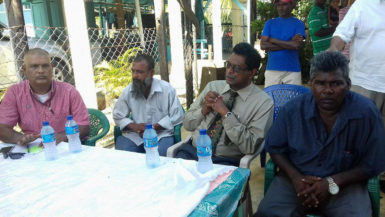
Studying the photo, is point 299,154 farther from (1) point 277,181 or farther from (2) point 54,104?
(2) point 54,104

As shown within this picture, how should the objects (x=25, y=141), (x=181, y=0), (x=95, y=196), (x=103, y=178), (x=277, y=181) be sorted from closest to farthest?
(x=95, y=196)
(x=103, y=178)
(x=277, y=181)
(x=25, y=141)
(x=181, y=0)

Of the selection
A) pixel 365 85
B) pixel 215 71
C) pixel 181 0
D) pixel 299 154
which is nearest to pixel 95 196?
pixel 299 154

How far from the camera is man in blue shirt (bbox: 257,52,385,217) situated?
1.75 m

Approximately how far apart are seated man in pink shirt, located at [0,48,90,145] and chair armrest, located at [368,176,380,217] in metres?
2.14

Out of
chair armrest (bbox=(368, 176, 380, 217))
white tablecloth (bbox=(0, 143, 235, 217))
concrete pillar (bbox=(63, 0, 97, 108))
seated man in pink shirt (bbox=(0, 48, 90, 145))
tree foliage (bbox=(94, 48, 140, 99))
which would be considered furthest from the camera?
tree foliage (bbox=(94, 48, 140, 99))

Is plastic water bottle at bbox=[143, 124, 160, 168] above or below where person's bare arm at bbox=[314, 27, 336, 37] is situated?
below

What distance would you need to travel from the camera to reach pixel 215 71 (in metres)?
6.14

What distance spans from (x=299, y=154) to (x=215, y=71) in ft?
14.2

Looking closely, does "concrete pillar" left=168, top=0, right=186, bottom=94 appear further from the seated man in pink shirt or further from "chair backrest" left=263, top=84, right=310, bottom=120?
the seated man in pink shirt

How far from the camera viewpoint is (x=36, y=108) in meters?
2.57

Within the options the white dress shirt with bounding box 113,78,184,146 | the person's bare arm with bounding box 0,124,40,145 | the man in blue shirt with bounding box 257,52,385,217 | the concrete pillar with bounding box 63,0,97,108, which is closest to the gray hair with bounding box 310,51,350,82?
the man in blue shirt with bounding box 257,52,385,217

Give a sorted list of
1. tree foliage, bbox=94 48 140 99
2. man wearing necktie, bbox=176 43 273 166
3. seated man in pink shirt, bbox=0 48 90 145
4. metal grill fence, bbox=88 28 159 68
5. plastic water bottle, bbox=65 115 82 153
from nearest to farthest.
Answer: plastic water bottle, bbox=65 115 82 153, man wearing necktie, bbox=176 43 273 166, seated man in pink shirt, bbox=0 48 90 145, metal grill fence, bbox=88 28 159 68, tree foliage, bbox=94 48 140 99

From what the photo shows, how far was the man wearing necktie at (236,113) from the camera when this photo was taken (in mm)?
2260

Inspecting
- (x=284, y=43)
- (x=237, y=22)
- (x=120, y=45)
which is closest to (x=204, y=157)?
(x=284, y=43)
